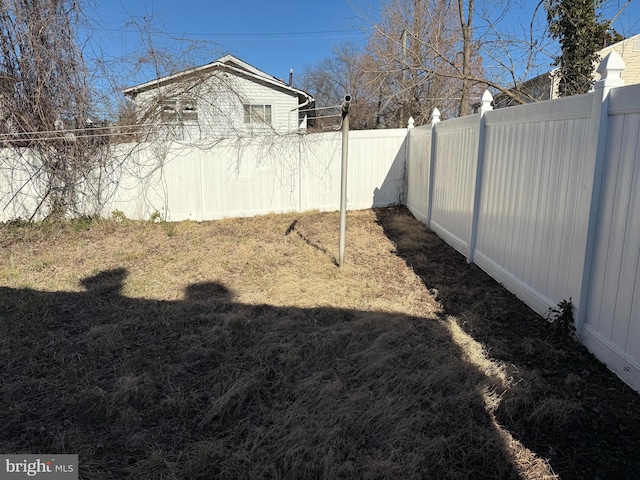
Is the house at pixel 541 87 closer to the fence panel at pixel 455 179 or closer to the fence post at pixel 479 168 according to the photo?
the fence panel at pixel 455 179

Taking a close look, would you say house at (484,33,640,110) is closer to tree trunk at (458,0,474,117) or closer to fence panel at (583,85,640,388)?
tree trunk at (458,0,474,117)

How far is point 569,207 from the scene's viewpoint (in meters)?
3.21

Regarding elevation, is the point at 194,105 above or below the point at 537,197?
above

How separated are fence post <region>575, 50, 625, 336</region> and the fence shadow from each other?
1.09 metres

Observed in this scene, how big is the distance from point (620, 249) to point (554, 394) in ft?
3.09

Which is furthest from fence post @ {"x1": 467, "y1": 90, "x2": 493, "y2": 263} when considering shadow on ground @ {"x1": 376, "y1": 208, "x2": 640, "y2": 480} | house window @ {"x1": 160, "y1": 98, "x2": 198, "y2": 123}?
house window @ {"x1": 160, "y1": 98, "x2": 198, "y2": 123}

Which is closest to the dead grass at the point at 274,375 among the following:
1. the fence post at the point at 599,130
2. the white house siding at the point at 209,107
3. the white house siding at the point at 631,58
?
the fence post at the point at 599,130

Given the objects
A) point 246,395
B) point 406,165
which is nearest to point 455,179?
point 406,165

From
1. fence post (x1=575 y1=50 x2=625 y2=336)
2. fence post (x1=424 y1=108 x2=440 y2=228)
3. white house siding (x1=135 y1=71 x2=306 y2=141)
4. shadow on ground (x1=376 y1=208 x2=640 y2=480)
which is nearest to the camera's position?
shadow on ground (x1=376 y1=208 x2=640 y2=480)

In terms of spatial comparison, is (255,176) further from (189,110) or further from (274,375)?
(274,375)

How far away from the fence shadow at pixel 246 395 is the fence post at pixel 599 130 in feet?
3.56

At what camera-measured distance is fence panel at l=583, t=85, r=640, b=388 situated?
98.3 inches

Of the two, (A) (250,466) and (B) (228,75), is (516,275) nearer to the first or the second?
(A) (250,466)

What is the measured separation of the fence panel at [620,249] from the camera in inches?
98.3
